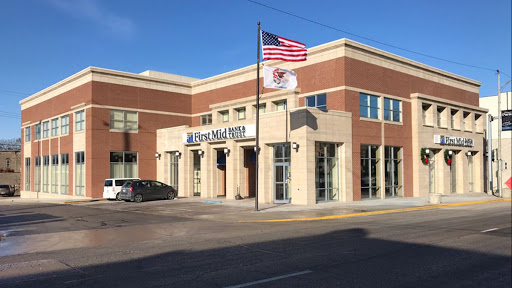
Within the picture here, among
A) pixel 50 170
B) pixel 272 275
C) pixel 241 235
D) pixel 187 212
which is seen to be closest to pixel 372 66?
pixel 187 212

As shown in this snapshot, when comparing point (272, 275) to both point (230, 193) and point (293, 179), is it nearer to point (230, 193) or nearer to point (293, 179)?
point (293, 179)

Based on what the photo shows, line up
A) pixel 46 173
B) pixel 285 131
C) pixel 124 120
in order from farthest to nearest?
pixel 46 173, pixel 124 120, pixel 285 131

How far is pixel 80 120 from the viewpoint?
36.7 m

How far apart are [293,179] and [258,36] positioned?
336 inches

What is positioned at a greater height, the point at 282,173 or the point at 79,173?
the point at 282,173

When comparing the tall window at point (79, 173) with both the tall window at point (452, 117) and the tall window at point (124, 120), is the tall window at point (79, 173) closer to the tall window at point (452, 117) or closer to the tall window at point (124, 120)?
the tall window at point (124, 120)

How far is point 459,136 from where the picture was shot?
118ft

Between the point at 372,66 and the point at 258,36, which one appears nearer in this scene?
the point at 258,36

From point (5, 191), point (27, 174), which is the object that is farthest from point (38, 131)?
point (5, 191)

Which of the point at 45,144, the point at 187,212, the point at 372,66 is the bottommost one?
the point at 187,212

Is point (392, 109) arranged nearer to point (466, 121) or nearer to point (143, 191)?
point (466, 121)

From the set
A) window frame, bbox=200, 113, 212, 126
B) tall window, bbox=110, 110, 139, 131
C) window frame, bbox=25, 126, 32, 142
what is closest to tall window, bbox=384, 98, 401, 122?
window frame, bbox=200, 113, 212, 126

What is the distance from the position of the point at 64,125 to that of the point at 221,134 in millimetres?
17909

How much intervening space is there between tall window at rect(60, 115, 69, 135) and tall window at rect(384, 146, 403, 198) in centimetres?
2740
